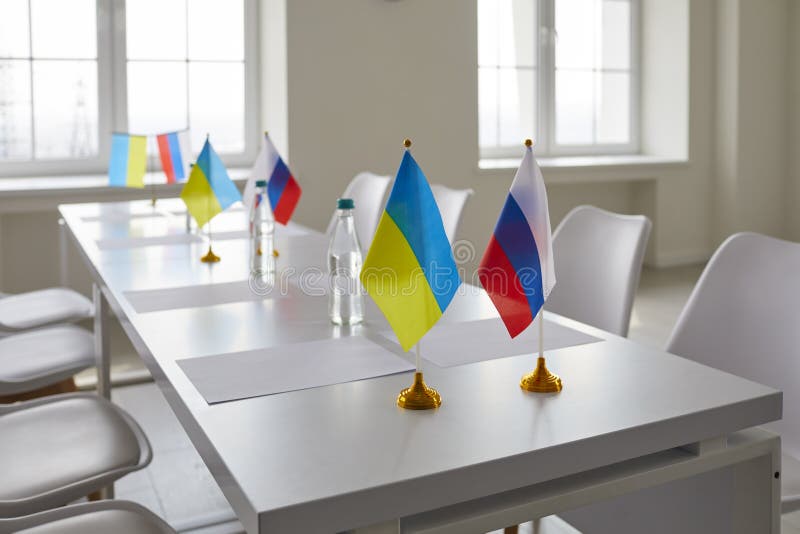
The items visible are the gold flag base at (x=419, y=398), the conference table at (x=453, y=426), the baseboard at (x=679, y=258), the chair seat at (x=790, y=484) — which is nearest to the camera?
the conference table at (x=453, y=426)

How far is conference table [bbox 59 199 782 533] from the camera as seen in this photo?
2.91ft

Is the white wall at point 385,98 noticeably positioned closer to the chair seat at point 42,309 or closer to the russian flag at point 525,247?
the chair seat at point 42,309

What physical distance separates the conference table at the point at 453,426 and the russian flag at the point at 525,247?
0.13 metres

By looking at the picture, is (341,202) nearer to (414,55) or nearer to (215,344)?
(215,344)

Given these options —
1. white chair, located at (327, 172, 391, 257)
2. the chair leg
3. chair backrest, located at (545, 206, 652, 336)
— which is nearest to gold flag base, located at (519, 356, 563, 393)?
chair backrest, located at (545, 206, 652, 336)

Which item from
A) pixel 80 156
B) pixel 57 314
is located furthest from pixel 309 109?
pixel 57 314

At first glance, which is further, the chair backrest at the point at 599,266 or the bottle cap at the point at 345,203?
the chair backrest at the point at 599,266

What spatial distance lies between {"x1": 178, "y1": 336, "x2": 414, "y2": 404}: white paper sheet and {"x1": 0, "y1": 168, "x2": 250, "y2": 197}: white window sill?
10.6 ft

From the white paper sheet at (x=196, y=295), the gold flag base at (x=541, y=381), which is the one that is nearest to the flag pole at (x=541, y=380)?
the gold flag base at (x=541, y=381)

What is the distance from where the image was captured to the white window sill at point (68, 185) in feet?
13.6

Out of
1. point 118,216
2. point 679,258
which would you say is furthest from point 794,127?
point 118,216

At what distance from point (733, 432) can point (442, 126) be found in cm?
420

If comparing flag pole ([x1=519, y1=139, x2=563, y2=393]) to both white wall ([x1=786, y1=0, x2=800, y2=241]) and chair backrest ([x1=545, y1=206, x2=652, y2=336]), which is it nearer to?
chair backrest ([x1=545, y1=206, x2=652, y2=336])

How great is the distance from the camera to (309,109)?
4.78 meters
